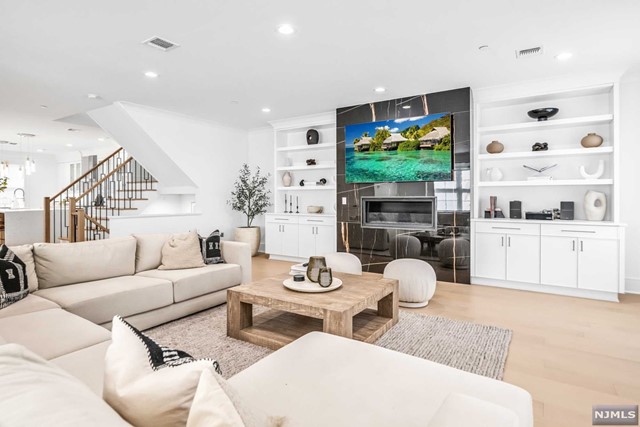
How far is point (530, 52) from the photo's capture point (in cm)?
362

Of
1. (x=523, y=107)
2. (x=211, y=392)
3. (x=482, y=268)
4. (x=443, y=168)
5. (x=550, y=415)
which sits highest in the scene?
(x=523, y=107)

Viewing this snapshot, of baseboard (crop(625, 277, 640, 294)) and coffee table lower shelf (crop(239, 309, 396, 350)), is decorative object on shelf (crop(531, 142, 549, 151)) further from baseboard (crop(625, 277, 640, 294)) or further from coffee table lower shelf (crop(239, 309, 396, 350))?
coffee table lower shelf (crop(239, 309, 396, 350))

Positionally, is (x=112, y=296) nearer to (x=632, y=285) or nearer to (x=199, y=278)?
(x=199, y=278)

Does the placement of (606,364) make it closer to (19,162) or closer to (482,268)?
(482,268)

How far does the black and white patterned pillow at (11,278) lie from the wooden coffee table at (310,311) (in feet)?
4.70

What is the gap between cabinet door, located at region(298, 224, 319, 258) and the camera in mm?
6340

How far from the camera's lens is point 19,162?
10.5 m

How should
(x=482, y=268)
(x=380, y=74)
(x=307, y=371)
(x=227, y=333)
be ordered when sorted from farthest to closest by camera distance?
(x=482, y=268), (x=380, y=74), (x=227, y=333), (x=307, y=371)

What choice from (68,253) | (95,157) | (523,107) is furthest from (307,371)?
(95,157)

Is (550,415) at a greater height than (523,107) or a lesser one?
lesser

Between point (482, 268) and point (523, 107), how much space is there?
2.30 meters

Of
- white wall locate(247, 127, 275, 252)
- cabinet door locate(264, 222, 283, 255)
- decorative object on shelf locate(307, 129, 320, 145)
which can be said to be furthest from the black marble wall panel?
white wall locate(247, 127, 275, 252)

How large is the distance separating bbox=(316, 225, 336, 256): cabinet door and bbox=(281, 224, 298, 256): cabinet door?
0.46m

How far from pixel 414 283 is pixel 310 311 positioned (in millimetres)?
1612
